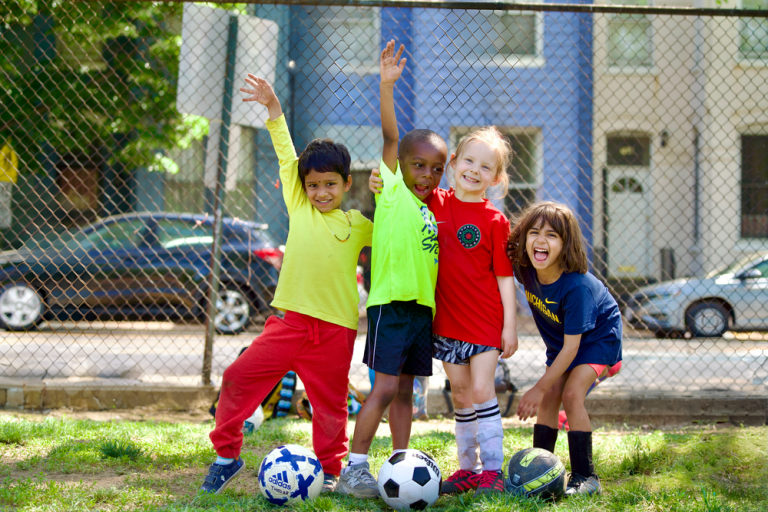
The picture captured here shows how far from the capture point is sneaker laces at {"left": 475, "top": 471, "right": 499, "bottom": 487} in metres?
2.85

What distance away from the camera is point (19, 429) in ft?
11.9

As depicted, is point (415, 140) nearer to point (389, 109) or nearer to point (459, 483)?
point (389, 109)

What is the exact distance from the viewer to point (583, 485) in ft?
9.53

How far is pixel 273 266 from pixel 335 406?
5458 mm

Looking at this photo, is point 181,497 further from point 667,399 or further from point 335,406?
point 667,399

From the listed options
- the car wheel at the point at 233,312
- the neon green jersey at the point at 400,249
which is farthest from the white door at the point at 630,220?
the neon green jersey at the point at 400,249

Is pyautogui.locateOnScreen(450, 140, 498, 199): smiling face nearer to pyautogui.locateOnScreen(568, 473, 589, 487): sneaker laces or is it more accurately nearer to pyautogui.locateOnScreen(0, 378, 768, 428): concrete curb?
pyautogui.locateOnScreen(568, 473, 589, 487): sneaker laces

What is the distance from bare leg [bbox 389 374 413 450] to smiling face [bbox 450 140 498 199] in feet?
3.19

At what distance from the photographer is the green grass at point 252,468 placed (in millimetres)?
2672

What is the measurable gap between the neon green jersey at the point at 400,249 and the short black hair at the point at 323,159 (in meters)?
0.24

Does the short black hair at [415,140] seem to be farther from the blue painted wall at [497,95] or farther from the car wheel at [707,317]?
the blue painted wall at [497,95]

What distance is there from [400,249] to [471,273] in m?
0.38

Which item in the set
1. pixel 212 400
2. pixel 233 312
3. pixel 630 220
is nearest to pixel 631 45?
pixel 630 220

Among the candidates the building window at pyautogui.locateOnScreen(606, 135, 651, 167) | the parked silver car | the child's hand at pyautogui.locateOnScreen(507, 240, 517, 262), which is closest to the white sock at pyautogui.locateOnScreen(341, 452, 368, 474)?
the child's hand at pyautogui.locateOnScreen(507, 240, 517, 262)
